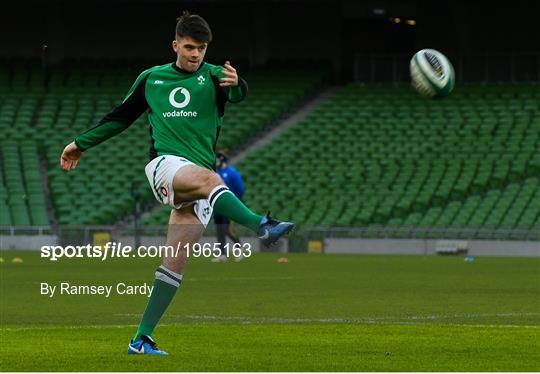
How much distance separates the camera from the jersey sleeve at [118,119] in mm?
9211

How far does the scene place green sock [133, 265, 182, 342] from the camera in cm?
895

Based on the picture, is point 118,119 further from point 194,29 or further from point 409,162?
point 409,162

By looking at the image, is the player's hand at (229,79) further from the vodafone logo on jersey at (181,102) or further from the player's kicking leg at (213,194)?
the player's kicking leg at (213,194)

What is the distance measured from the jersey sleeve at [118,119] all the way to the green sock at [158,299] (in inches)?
40.4

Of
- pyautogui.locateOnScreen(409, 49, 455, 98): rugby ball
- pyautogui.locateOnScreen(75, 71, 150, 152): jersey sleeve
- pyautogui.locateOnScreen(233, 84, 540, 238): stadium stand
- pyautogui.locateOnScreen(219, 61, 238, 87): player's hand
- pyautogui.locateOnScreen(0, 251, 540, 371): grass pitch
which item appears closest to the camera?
pyautogui.locateOnScreen(0, 251, 540, 371): grass pitch

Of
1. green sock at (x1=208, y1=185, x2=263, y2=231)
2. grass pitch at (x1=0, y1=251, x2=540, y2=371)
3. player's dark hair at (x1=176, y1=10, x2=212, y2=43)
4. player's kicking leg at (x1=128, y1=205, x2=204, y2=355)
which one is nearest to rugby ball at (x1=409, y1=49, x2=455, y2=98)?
grass pitch at (x1=0, y1=251, x2=540, y2=371)

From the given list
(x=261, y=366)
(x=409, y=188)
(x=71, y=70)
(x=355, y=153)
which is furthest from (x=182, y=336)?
(x=71, y=70)

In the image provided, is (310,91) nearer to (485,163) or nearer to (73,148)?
(485,163)

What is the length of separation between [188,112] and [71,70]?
34914 mm

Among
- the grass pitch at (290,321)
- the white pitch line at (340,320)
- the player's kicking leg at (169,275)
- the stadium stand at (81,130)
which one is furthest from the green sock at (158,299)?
the stadium stand at (81,130)

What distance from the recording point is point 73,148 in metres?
9.30

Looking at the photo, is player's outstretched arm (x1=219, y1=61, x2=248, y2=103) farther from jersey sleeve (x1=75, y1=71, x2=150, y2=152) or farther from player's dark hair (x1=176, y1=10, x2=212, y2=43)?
jersey sleeve (x1=75, y1=71, x2=150, y2=152)

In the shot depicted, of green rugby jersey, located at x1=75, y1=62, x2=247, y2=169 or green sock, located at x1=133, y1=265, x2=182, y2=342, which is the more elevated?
green rugby jersey, located at x1=75, y1=62, x2=247, y2=169

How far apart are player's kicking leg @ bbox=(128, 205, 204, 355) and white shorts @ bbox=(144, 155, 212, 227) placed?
5 centimetres
